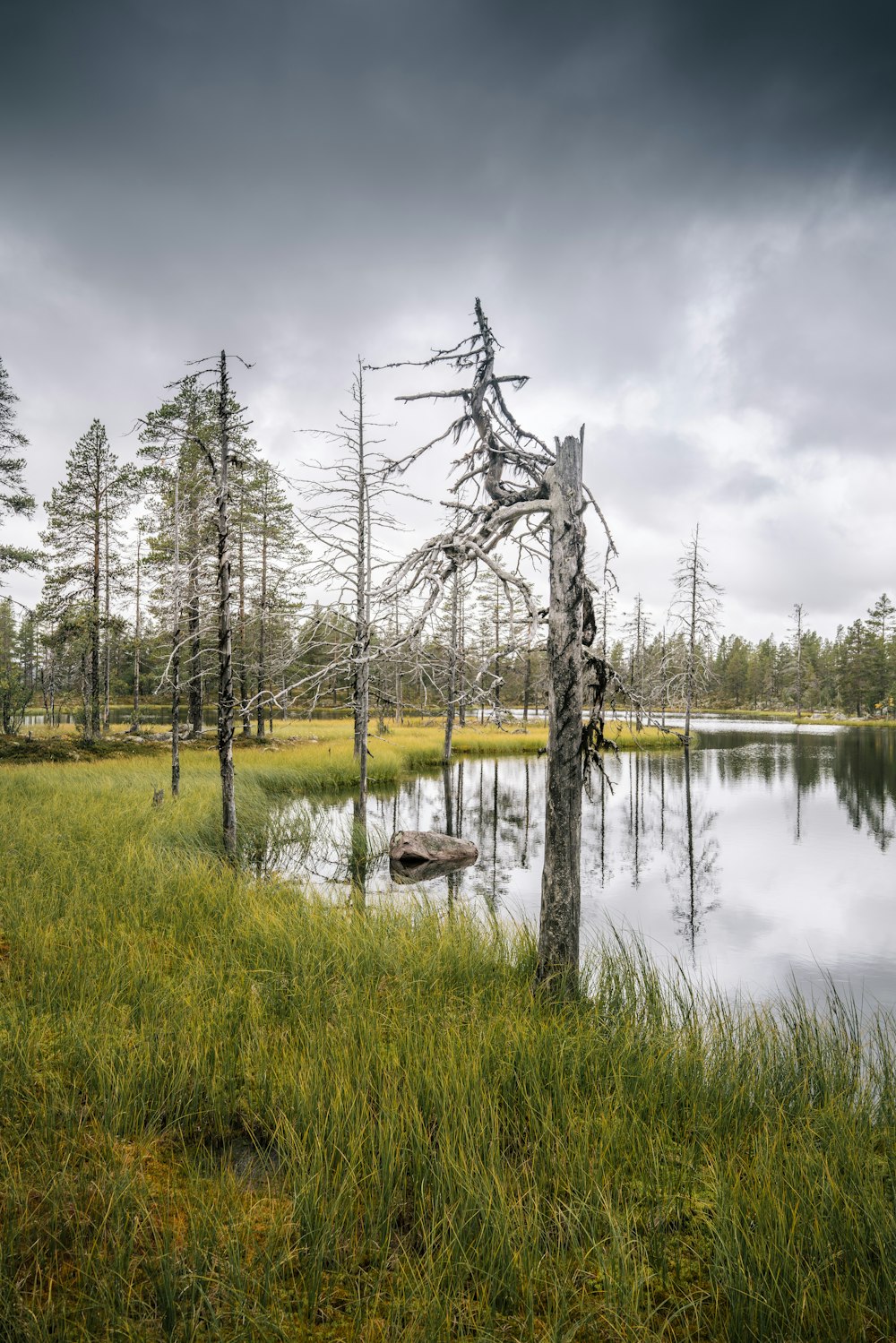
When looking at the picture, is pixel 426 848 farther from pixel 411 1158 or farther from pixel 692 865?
pixel 411 1158

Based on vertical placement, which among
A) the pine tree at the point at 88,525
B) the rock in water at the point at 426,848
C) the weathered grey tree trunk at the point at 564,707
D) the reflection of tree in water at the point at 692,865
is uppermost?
the pine tree at the point at 88,525

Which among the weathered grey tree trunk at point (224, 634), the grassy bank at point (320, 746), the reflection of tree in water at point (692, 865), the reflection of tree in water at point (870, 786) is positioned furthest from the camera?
the grassy bank at point (320, 746)

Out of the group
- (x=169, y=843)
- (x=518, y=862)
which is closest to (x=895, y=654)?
(x=518, y=862)

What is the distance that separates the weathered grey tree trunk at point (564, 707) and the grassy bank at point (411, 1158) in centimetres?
74

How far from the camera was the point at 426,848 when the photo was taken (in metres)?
14.0

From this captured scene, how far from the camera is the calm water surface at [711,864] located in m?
9.51

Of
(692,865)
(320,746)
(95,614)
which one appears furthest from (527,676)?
(95,614)

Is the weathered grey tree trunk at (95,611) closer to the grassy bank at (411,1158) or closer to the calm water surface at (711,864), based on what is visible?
the calm water surface at (711,864)

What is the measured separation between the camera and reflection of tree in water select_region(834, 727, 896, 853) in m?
19.1

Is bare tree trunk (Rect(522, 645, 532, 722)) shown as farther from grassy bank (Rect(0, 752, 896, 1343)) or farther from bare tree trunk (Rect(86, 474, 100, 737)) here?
bare tree trunk (Rect(86, 474, 100, 737))

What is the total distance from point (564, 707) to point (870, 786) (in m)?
28.7

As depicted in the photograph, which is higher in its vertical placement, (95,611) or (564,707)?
(95,611)

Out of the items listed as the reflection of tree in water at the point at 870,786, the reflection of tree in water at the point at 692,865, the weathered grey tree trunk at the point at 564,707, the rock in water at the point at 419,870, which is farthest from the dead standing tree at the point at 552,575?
the reflection of tree in water at the point at 870,786

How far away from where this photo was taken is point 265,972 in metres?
5.82
